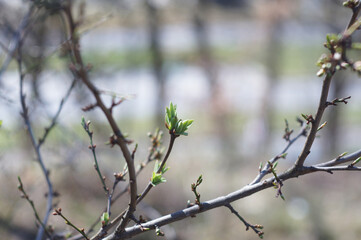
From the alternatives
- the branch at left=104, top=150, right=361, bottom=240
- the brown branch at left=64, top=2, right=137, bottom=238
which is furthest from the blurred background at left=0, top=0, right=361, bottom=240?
the branch at left=104, top=150, right=361, bottom=240

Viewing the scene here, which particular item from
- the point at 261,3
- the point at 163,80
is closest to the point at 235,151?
the point at 163,80

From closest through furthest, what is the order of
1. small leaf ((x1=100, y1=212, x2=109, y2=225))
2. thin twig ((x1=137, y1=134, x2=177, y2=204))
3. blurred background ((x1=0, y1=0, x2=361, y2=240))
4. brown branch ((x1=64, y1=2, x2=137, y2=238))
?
brown branch ((x1=64, y1=2, x2=137, y2=238))
thin twig ((x1=137, y1=134, x2=177, y2=204))
small leaf ((x1=100, y1=212, x2=109, y2=225))
blurred background ((x1=0, y1=0, x2=361, y2=240))

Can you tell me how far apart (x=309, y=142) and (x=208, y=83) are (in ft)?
27.4

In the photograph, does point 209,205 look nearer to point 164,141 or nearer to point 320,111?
point 320,111

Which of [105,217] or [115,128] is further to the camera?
[105,217]

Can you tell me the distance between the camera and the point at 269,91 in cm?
1148

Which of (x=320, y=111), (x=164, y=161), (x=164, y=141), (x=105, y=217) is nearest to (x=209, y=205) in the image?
(x=164, y=161)

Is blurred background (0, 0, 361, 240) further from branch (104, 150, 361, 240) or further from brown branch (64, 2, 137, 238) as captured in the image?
branch (104, 150, 361, 240)

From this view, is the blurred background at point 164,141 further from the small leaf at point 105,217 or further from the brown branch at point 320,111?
the brown branch at point 320,111

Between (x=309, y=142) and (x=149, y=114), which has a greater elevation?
(x=149, y=114)

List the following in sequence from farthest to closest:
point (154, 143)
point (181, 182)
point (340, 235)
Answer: point (181, 182), point (340, 235), point (154, 143)

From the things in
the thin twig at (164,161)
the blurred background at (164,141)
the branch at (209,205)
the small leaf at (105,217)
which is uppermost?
the blurred background at (164,141)

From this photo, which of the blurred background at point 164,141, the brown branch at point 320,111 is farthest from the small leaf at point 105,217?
the brown branch at point 320,111

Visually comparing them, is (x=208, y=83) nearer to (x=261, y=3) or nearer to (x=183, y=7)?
(x=183, y=7)
